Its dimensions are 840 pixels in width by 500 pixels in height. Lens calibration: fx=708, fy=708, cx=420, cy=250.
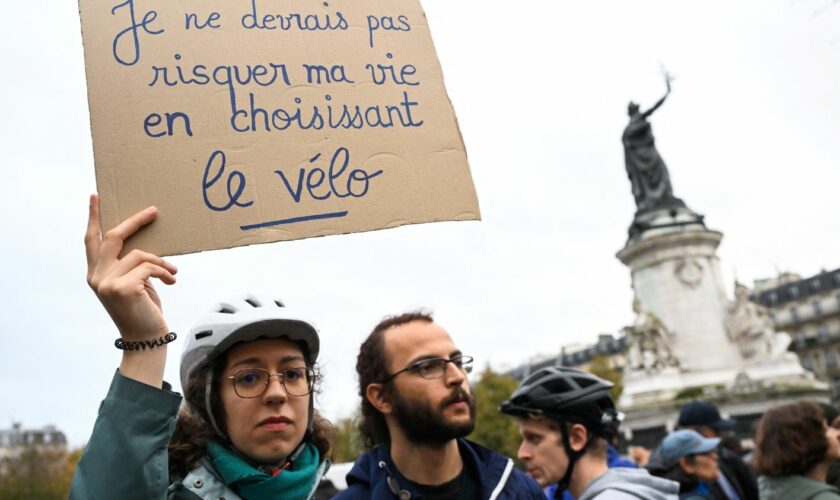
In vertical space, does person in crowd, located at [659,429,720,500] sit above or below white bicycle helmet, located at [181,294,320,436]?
below

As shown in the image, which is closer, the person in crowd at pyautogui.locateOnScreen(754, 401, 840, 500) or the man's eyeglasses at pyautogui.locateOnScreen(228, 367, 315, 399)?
the man's eyeglasses at pyautogui.locateOnScreen(228, 367, 315, 399)

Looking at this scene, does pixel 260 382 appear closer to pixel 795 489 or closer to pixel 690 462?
pixel 795 489

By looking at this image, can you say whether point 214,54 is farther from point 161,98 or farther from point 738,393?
point 738,393

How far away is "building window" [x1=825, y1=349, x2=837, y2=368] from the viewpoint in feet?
202

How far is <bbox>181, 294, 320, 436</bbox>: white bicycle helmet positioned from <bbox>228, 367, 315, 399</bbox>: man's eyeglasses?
117 mm

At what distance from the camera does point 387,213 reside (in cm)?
241

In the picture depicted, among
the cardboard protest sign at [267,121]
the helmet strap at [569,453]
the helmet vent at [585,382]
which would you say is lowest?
the helmet strap at [569,453]

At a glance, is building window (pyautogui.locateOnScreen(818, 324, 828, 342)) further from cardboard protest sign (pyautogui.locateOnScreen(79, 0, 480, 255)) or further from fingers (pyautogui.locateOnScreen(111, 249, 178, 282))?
fingers (pyautogui.locateOnScreen(111, 249, 178, 282))

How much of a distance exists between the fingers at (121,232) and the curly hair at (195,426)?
0.61 metres

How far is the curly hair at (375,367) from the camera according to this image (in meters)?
3.35

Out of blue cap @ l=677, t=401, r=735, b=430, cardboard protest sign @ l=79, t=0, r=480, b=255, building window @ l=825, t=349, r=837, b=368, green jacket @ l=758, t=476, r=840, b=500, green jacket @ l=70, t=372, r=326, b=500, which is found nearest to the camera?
green jacket @ l=70, t=372, r=326, b=500

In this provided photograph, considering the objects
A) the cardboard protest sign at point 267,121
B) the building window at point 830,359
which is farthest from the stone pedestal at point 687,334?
the building window at point 830,359

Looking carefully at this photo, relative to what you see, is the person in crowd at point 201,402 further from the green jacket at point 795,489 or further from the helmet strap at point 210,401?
the green jacket at point 795,489

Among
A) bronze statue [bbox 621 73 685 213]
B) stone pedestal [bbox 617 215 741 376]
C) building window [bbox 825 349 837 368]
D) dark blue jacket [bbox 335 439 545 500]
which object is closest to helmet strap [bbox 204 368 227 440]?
dark blue jacket [bbox 335 439 545 500]
